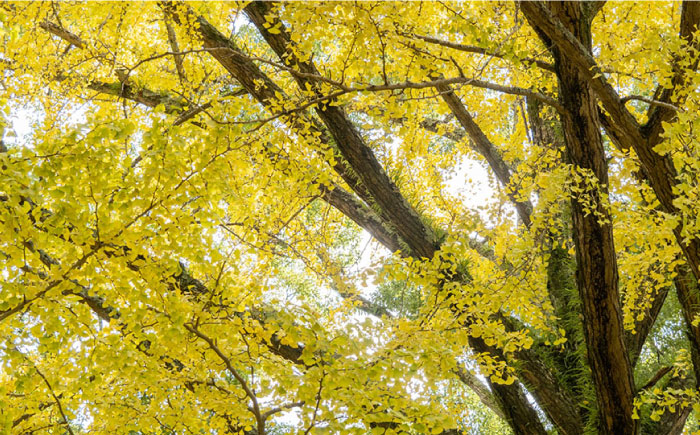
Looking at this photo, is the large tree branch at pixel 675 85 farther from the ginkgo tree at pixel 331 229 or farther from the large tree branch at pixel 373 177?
the large tree branch at pixel 373 177

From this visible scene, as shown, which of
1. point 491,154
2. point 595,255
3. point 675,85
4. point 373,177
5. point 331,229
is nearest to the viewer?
point 675,85

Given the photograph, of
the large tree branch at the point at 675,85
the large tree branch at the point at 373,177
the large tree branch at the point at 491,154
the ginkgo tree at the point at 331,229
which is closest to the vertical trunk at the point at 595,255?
the ginkgo tree at the point at 331,229

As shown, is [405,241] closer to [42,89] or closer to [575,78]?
[575,78]

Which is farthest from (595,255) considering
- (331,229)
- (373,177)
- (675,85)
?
(331,229)

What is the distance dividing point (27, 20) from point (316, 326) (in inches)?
147

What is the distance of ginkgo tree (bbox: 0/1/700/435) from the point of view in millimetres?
2371

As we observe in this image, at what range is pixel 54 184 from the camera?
7.15 feet

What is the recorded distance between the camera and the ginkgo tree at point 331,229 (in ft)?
7.78

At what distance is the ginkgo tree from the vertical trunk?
13 millimetres

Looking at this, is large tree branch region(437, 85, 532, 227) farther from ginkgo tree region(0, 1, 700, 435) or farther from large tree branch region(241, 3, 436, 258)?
large tree branch region(241, 3, 436, 258)

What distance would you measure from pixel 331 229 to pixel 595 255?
297cm

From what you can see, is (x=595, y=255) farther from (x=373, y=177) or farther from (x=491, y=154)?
(x=491, y=154)

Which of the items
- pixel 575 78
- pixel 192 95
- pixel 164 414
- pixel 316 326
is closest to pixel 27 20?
pixel 192 95

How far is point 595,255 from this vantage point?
11.1 ft
